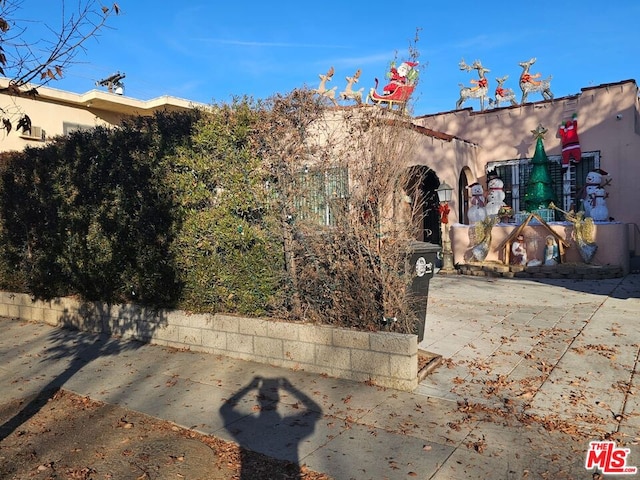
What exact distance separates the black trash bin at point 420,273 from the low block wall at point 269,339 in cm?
86

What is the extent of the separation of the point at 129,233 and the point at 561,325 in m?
6.21

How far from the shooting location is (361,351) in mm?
4871

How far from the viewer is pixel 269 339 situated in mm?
5469

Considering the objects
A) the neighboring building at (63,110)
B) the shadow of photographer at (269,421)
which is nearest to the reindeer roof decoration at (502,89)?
the neighboring building at (63,110)

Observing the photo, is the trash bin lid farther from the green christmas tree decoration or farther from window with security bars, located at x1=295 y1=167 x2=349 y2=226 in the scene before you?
the green christmas tree decoration

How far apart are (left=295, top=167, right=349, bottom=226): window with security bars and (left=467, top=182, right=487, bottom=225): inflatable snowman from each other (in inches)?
372

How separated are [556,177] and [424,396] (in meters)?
12.4

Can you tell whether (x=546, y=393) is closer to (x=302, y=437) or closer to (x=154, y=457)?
(x=302, y=437)

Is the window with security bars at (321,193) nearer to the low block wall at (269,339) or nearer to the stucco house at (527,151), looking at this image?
the low block wall at (269,339)

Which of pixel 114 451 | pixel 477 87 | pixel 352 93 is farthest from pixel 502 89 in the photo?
pixel 114 451

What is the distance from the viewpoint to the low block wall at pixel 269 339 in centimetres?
471

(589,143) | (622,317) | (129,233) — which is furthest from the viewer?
(589,143)

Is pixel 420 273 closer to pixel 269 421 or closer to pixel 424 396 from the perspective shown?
pixel 424 396

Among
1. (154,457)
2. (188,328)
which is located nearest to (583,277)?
(188,328)
